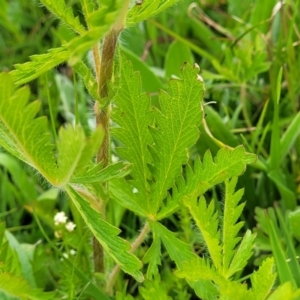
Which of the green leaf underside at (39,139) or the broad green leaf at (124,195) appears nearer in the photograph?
the green leaf underside at (39,139)

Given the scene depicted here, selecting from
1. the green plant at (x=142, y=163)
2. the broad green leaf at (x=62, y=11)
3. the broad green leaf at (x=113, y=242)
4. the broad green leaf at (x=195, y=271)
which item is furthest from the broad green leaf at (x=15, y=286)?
the broad green leaf at (x=62, y=11)

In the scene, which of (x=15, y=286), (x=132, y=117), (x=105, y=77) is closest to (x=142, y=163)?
(x=132, y=117)

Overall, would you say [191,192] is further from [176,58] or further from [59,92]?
[59,92]

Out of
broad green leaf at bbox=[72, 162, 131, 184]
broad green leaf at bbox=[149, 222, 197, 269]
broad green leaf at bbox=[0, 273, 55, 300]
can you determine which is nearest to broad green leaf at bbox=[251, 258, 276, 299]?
broad green leaf at bbox=[149, 222, 197, 269]

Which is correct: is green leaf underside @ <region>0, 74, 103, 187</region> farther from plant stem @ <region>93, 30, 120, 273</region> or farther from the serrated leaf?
the serrated leaf

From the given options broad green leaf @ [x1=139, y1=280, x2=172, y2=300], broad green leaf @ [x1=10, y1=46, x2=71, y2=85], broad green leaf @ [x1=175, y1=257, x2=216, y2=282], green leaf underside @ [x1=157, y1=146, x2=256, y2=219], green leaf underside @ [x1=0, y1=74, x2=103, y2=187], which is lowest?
broad green leaf @ [x1=139, y1=280, x2=172, y2=300]

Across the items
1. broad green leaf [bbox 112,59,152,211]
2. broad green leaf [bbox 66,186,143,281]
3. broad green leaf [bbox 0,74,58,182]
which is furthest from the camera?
broad green leaf [bbox 112,59,152,211]

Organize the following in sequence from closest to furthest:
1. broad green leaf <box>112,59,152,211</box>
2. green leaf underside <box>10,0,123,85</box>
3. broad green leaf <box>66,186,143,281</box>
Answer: green leaf underside <box>10,0,123,85</box>, broad green leaf <box>66,186,143,281</box>, broad green leaf <box>112,59,152,211</box>

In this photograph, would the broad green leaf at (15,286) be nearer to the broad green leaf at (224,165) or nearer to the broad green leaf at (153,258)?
the broad green leaf at (153,258)
